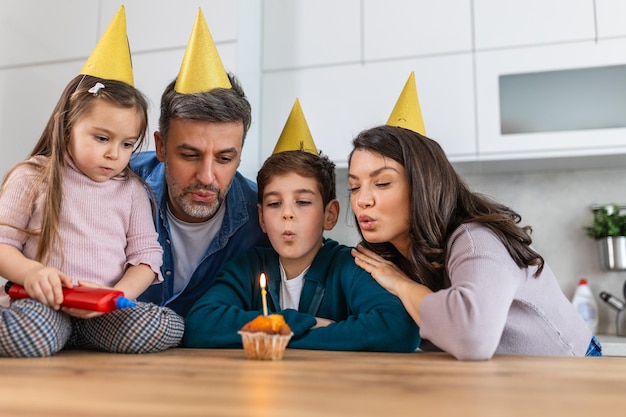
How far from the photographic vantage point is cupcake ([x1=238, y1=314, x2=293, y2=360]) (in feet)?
2.85

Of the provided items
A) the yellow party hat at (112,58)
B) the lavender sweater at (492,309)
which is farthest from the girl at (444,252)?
the yellow party hat at (112,58)

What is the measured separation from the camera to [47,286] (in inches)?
37.3

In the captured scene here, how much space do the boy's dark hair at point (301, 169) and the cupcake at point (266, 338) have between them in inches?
22.7

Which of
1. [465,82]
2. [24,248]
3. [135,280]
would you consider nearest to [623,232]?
[465,82]

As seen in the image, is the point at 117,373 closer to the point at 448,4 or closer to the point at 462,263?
the point at 462,263

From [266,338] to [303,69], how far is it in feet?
6.09

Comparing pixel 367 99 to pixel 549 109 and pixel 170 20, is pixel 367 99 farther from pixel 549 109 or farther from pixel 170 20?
pixel 170 20

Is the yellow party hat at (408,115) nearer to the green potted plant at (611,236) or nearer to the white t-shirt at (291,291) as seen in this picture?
the white t-shirt at (291,291)

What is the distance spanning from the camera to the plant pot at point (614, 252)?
2396 millimetres

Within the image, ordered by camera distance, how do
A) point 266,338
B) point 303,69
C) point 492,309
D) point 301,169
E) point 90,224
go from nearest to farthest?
point 266,338 → point 492,309 → point 90,224 → point 301,169 → point 303,69

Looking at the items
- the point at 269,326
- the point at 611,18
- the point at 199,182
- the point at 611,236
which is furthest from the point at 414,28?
the point at 269,326

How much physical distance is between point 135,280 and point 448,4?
5.81ft

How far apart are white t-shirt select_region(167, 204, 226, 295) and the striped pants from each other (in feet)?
1.39

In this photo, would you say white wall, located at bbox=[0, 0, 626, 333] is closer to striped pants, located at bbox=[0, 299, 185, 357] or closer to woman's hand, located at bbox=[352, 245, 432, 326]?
woman's hand, located at bbox=[352, 245, 432, 326]
